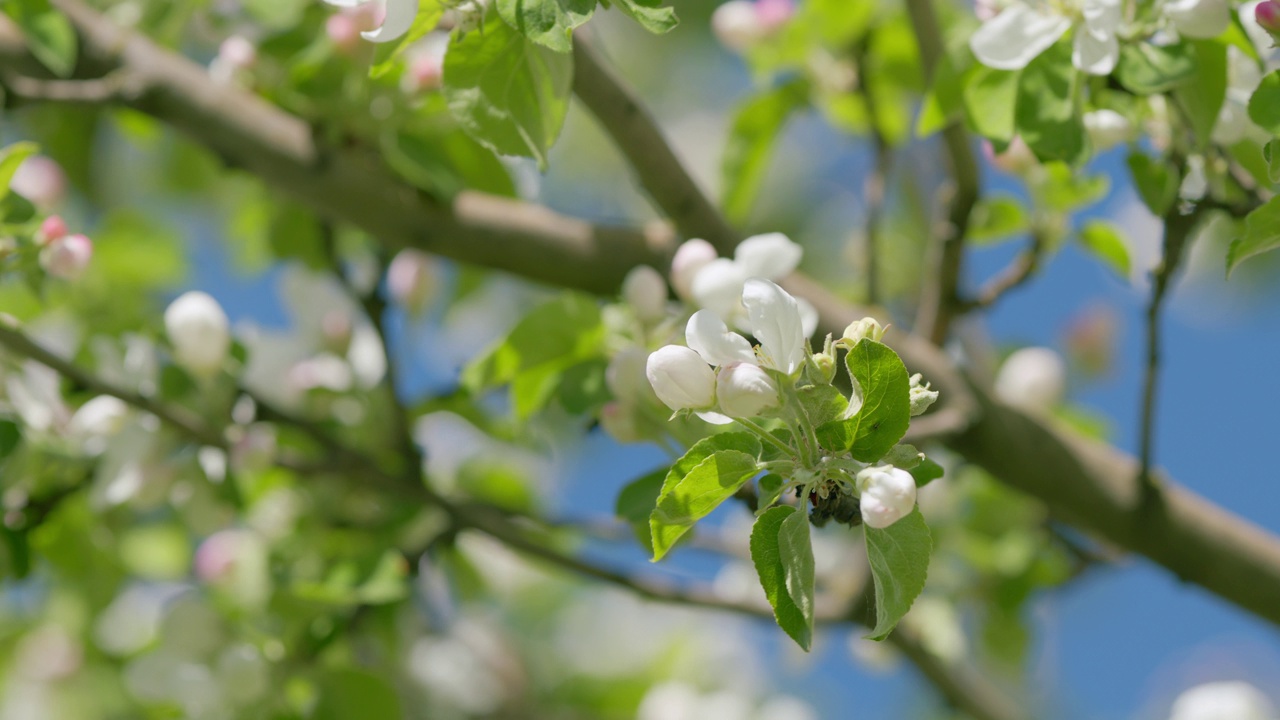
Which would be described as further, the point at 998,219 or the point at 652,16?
the point at 998,219

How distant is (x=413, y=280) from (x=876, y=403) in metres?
1.09

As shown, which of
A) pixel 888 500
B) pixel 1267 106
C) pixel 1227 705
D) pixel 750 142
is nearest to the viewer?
pixel 888 500

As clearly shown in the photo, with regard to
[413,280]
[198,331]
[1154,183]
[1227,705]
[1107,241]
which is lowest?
[1227,705]

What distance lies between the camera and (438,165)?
1293mm

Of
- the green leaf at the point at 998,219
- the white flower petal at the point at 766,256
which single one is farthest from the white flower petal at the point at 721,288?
the green leaf at the point at 998,219

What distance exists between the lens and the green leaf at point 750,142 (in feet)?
4.96

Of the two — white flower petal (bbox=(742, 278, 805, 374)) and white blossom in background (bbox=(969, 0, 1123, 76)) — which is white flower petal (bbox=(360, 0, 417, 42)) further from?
white blossom in background (bbox=(969, 0, 1123, 76))

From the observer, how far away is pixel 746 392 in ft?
2.34

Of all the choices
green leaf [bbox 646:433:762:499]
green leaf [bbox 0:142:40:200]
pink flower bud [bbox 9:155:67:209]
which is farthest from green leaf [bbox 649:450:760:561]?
pink flower bud [bbox 9:155:67:209]

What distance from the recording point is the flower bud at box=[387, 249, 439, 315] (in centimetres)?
168

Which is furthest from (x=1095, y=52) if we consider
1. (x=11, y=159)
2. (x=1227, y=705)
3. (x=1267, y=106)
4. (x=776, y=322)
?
(x=11, y=159)

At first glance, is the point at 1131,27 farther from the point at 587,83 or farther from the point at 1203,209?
the point at 587,83

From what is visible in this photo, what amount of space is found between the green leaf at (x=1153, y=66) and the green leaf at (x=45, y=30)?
3.34ft

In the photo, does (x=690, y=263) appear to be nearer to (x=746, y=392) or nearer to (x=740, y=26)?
(x=746, y=392)
